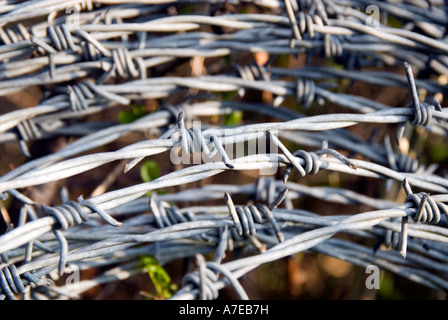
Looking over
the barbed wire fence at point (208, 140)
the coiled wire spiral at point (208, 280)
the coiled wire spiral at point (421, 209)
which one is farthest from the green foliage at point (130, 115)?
the coiled wire spiral at point (421, 209)

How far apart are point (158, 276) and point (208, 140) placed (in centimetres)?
36

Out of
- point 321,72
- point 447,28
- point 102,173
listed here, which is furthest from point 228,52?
point 102,173

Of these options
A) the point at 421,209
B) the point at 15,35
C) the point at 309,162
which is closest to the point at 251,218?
the point at 309,162

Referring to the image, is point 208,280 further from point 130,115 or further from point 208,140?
point 130,115

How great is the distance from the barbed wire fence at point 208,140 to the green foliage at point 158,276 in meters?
0.02

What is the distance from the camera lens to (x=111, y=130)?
868 millimetres

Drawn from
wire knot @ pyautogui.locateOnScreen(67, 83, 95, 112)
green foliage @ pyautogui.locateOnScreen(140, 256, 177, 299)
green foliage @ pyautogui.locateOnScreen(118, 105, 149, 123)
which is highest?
wire knot @ pyautogui.locateOnScreen(67, 83, 95, 112)

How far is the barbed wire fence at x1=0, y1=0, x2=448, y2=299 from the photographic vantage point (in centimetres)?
66

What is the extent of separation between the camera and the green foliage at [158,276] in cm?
86

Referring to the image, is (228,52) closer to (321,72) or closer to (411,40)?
(321,72)

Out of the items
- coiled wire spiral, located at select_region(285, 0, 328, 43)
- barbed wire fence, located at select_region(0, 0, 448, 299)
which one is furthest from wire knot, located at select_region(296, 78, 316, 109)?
coiled wire spiral, located at select_region(285, 0, 328, 43)

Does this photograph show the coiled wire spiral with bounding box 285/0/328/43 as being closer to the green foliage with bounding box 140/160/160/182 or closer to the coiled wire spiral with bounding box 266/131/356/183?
the coiled wire spiral with bounding box 266/131/356/183

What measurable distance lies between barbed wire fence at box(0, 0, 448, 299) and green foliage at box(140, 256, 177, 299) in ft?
0.06

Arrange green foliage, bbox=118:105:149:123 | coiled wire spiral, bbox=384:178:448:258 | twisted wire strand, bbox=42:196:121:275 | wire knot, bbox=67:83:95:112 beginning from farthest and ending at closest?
green foliage, bbox=118:105:149:123
wire knot, bbox=67:83:95:112
coiled wire spiral, bbox=384:178:448:258
twisted wire strand, bbox=42:196:121:275
